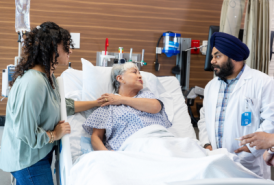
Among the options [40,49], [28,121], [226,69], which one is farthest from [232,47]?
[28,121]

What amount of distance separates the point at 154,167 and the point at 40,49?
830mm

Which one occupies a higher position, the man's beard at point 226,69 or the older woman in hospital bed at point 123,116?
the man's beard at point 226,69

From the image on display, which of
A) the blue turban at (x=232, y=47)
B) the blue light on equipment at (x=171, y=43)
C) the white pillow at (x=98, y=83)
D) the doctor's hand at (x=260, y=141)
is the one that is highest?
the blue light on equipment at (x=171, y=43)

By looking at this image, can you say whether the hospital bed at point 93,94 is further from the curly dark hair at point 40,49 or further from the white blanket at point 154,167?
the white blanket at point 154,167

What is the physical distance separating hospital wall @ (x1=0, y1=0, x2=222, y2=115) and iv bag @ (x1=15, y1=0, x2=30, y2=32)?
1.13 m

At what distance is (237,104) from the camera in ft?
6.00

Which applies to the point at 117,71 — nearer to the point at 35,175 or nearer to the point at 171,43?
the point at 35,175

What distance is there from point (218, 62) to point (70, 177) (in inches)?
55.6

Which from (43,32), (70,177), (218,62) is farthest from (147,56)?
(70,177)

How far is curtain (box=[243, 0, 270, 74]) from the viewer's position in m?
2.61

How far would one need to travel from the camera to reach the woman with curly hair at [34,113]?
117 cm

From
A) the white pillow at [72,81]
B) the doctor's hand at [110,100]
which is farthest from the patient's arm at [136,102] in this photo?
the white pillow at [72,81]

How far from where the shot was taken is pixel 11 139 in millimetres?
1249

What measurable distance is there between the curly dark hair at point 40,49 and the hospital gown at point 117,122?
24.6 inches
